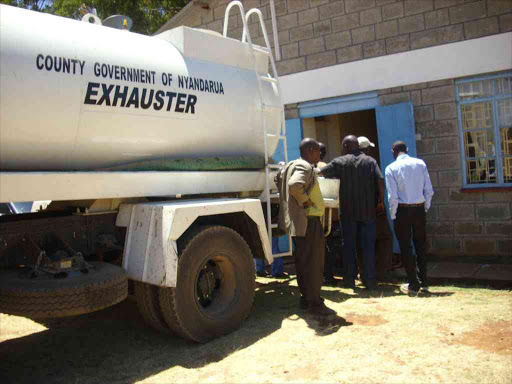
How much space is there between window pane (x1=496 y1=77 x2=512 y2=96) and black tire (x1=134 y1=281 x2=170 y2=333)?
5.81 metres

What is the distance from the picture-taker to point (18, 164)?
3.51 metres

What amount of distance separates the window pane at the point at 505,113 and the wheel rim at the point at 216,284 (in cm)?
498

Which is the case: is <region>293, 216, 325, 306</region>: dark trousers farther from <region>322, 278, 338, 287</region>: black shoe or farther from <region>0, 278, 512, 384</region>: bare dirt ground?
<region>322, 278, 338, 287</region>: black shoe

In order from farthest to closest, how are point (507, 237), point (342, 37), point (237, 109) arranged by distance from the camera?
point (342, 37), point (507, 237), point (237, 109)

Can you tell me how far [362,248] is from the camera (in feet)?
20.1

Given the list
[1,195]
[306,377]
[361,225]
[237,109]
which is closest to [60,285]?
[1,195]

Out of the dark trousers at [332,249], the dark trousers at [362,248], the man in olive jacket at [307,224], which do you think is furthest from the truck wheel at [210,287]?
the dark trousers at [332,249]

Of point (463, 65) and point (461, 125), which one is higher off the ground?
point (463, 65)

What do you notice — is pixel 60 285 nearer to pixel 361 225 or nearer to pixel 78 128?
pixel 78 128

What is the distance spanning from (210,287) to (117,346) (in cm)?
96

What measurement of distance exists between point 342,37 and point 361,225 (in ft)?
12.0

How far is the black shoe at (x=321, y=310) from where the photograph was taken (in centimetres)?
487

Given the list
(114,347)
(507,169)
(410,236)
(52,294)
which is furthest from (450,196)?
(52,294)

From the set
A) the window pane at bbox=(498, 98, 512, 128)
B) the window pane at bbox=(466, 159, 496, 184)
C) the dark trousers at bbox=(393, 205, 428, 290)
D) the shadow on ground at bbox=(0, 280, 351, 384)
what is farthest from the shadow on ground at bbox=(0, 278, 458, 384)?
the window pane at bbox=(498, 98, 512, 128)
